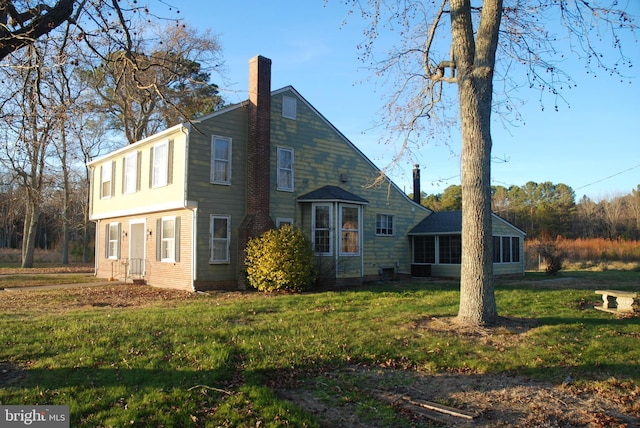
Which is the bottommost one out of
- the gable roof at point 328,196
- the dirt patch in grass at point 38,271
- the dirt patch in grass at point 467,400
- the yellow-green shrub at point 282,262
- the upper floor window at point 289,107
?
the dirt patch in grass at point 467,400

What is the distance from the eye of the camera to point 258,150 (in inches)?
691

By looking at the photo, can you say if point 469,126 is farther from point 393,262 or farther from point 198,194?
point 393,262

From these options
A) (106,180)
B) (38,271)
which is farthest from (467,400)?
(38,271)

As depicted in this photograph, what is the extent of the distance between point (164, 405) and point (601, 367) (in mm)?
6236

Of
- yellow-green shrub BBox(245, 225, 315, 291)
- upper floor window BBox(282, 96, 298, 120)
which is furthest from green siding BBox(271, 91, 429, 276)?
yellow-green shrub BBox(245, 225, 315, 291)

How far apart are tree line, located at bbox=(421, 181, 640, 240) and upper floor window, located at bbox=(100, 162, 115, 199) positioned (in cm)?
3742

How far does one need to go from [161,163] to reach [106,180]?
686cm

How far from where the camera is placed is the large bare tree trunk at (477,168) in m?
9.25

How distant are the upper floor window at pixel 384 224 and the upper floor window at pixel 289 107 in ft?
21.9

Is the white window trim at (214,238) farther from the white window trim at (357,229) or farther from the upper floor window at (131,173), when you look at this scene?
the upper floor window at (131,173)

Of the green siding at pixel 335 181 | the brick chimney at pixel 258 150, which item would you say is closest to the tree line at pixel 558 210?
the green siding at pixel 335 181

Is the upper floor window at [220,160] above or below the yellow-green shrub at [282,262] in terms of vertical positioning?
above

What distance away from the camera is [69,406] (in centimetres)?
518

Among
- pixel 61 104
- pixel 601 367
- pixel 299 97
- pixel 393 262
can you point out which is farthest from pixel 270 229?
pixel 601 367
